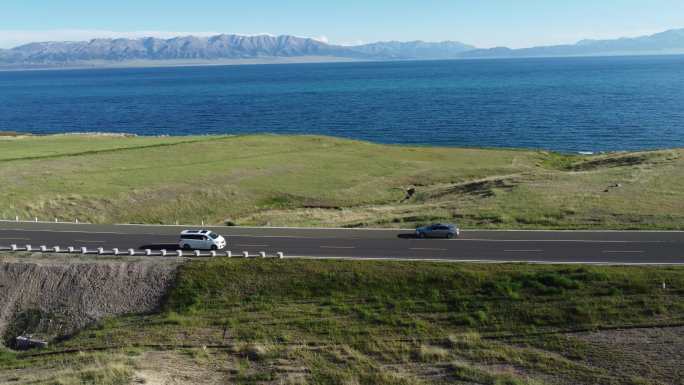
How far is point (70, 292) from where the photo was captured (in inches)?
1342

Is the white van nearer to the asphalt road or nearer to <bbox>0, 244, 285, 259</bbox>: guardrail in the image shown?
<bbox>0, 244, 285, 259</bbox>: guardrail

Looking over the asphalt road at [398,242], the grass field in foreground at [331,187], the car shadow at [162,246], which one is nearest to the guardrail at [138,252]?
the car shadow at [162,246]

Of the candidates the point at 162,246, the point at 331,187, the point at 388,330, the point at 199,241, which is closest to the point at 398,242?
the point at 388,330

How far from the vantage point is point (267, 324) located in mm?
30406

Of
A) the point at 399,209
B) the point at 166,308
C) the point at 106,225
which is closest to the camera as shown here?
the point at 166,308

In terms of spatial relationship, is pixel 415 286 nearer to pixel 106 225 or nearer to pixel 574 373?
pixel 574 373

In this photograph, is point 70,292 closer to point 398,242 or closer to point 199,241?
point 199,241

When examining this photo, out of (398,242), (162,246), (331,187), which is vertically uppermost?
(398,242)

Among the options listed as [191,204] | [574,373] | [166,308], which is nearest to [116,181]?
[191,204]

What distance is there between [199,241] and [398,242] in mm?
13883

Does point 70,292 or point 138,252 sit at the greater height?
point 138,252

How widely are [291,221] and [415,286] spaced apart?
20.2 meters

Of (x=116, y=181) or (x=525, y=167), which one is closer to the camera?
(x=116, y=181)

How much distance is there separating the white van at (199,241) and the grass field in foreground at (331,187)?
1127 cm
